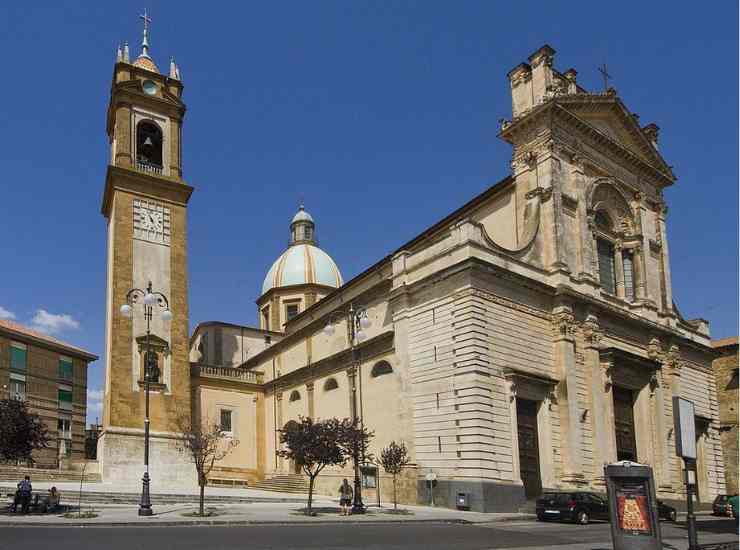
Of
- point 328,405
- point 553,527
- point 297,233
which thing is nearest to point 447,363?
point 553,527

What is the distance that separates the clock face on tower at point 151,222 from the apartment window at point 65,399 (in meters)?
25.7

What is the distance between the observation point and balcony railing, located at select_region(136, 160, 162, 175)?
4278cm

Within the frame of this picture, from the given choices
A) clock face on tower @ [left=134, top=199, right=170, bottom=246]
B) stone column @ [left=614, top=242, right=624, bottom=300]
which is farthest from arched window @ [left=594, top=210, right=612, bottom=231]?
clock face on tower @ [left=134, top=199, right=170, bottom=246]

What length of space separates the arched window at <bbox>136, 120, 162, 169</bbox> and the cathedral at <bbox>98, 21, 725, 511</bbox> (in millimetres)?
123

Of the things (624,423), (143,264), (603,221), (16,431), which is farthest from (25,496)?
(603,221)

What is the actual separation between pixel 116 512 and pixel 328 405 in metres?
17.2

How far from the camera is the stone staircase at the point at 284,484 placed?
40.8 meters

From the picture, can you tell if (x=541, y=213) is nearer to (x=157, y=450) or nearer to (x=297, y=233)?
(x=157, y=450)

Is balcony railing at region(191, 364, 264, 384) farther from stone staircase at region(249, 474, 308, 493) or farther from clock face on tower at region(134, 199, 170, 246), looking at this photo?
clock face on tower at region(134, 199, 170, 246)

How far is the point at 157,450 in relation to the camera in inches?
1524

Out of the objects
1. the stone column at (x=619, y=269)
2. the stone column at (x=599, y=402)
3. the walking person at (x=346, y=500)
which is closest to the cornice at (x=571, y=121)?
the stone column at (x=619, y=269)

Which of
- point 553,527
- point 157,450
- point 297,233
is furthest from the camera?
point 297,233

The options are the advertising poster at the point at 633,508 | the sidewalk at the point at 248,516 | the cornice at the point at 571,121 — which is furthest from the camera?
the cornice at the point at 571,121

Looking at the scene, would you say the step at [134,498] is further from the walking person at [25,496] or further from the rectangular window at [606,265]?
the rectangular window at [606,265]
